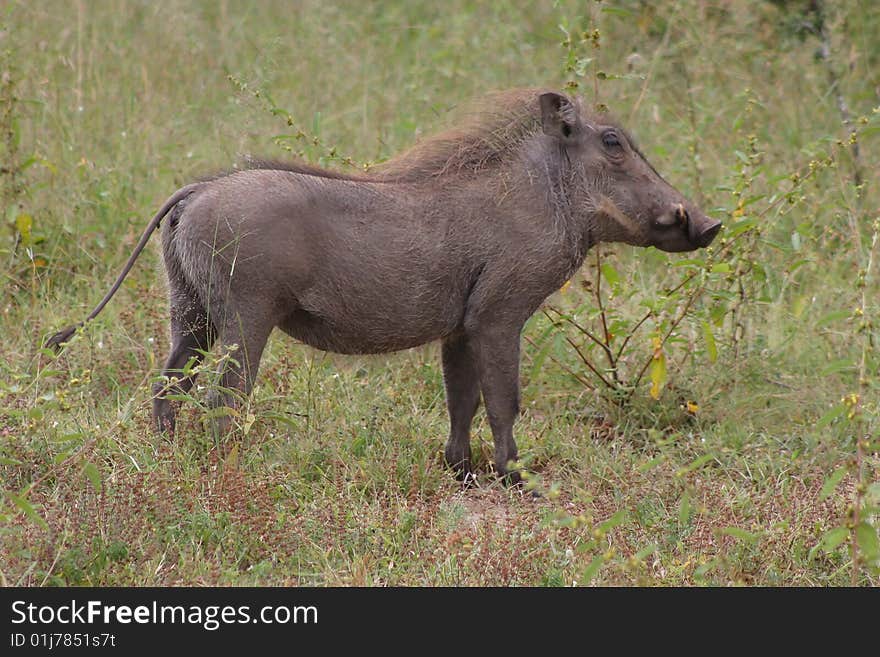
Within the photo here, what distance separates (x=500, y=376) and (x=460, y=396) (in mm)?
264

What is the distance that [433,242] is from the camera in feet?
14.6

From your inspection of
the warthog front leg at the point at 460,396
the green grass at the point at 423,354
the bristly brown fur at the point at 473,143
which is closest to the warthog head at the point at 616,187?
the bristly brown fur at the point at 473,143

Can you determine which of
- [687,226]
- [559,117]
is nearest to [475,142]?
[559,117]

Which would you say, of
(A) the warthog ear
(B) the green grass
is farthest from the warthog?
(B) the green grass

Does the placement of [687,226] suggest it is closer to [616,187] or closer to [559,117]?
A: [616,187]

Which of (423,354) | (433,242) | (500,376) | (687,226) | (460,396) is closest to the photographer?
(433,242)

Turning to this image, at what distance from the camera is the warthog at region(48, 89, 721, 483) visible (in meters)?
4.20

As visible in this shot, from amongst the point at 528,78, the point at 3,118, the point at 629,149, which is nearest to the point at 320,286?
the point at 629,149

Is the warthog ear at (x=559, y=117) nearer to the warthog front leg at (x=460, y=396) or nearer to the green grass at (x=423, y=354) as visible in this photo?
the green grass at (x=423, y=354)

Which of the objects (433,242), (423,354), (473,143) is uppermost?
(473,143)

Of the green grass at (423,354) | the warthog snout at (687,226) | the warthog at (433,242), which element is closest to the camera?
the green grass at (423,354)

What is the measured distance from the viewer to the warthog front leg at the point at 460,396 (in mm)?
4809

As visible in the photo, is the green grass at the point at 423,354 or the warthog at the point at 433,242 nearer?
the green grass at the point at 423,354

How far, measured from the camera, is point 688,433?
5160mm
